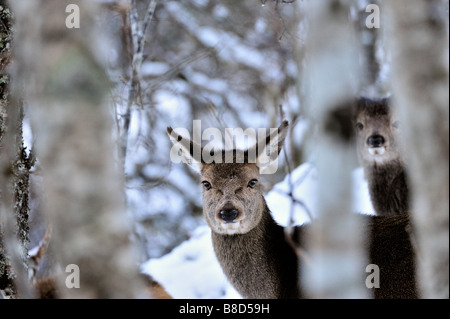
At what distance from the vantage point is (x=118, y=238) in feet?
9.07

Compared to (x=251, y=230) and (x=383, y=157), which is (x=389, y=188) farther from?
(x=251, y=230)

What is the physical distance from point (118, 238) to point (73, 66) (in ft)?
2.75

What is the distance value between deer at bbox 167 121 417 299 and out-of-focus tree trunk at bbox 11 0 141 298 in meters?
3.26

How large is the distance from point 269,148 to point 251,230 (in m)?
0.94

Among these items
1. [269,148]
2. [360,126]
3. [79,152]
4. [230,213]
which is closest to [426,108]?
[79,152]

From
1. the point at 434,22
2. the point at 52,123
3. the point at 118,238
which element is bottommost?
the point at 118,238

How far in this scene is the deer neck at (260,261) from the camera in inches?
238

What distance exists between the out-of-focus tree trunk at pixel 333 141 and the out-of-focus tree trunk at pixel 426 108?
43 cm

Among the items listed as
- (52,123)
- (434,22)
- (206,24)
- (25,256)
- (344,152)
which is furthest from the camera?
(206,24)

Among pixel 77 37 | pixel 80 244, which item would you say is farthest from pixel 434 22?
pixel 80 244

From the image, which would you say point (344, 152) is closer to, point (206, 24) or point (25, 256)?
point (25, 256)

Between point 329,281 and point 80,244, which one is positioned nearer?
point 329,281

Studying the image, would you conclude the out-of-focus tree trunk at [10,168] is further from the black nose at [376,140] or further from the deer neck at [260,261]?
the black nose at [376,140]

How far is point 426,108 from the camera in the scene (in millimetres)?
2711
